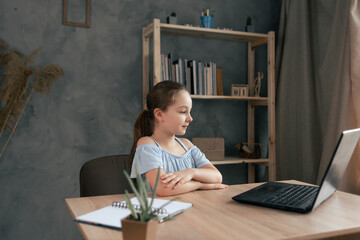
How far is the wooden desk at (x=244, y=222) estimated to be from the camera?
2.72 feet

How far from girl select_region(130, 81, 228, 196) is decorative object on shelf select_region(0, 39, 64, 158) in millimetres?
1097

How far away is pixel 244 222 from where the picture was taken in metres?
0.93

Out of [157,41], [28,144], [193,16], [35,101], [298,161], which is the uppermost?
[193,16]

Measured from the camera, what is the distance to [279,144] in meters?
3.08

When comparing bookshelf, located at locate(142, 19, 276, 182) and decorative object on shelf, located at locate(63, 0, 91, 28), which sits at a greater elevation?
decorative object on shelf, located at locate(63, 0, 91, 28)

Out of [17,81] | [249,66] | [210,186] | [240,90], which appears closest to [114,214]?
[210,186]

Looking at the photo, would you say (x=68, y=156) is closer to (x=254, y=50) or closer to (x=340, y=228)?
(x=254, y=50)

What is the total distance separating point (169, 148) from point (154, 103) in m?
0.22

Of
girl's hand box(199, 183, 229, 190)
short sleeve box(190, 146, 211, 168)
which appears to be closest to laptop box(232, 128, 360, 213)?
girl's hand box(199, 183, 229, 190)

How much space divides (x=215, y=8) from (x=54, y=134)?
1.78m

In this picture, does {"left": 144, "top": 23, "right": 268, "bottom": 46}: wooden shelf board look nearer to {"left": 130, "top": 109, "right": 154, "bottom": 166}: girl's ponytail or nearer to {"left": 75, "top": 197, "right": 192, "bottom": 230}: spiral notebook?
{"left": 130, "top": 109, "right": 154, "bottom": 166}: girl's ponytail

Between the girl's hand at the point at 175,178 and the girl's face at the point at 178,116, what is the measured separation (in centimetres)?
21

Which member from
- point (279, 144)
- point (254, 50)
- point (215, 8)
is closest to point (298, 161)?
point (279, 144)

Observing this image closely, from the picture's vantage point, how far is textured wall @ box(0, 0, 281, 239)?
246cm
